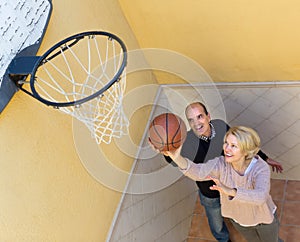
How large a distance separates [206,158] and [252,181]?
34 cm

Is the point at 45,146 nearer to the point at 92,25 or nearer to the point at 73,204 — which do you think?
the point at 73,204

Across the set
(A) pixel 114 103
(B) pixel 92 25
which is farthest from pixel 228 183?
(B) pixel 92 25

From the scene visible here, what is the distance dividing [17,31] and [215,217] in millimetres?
1780

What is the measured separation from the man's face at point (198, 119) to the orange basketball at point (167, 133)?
0.15m

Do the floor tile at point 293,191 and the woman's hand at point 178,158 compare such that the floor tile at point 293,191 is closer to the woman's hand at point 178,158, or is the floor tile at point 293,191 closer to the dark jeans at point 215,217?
the dark jeans at point 215,217

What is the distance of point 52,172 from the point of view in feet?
7.75

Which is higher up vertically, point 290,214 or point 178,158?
point 178,158

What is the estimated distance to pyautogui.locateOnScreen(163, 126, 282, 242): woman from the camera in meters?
2.45

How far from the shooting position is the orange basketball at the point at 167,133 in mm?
2529

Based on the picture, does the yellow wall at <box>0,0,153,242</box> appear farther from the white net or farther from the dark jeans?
the dark jeans

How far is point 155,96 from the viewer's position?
11.2 ft

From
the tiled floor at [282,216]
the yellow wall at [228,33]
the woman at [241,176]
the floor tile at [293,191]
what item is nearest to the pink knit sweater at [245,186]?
the woman at [241,176]

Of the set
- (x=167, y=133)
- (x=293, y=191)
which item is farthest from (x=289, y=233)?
(x=167, y=133)

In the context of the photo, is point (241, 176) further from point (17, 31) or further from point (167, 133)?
point (17, 31)
